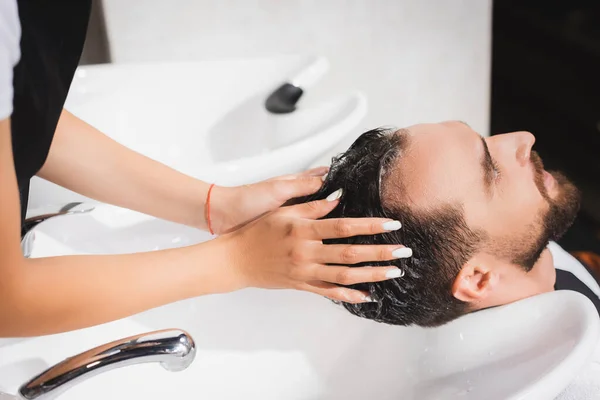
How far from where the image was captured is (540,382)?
0.78 m

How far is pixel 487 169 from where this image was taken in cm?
93

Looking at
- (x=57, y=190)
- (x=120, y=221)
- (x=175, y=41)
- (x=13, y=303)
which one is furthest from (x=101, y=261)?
(x=175, y=41)

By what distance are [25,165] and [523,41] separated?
243 centimetres

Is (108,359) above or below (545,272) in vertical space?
above

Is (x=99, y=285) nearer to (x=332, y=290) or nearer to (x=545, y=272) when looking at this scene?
(x=332, y=290)

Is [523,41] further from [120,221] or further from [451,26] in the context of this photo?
[120,221]

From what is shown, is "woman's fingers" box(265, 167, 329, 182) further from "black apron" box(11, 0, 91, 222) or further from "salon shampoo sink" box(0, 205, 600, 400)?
"black apron" box(11, 0, 91, 222)

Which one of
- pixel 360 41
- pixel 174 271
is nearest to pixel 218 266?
pixel 174 271

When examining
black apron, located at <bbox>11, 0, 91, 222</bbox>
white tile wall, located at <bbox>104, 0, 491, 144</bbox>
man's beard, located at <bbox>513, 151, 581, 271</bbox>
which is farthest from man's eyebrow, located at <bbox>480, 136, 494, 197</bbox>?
white tile wall, located at <bbox>104, 0, 491, 144</bbox>

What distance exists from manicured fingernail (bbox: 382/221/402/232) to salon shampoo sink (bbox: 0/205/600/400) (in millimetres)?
256

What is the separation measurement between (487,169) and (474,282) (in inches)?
6.7

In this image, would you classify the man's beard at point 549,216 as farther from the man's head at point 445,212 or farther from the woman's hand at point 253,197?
the woman's hand at point 253,197

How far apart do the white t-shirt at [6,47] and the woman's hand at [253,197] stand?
1.59 ft

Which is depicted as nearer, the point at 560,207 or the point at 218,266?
the point at 218,266
